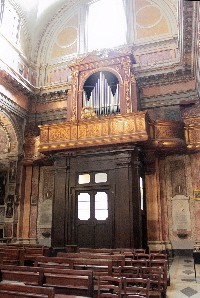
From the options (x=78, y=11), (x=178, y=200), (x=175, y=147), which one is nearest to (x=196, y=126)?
(x=175, y=147)

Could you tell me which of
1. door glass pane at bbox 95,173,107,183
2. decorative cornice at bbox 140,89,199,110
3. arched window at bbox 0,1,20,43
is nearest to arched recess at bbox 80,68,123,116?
decorative cornice at bbox 140,89,199,110

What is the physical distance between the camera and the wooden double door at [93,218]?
10547mm

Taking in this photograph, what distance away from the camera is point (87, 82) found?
13141 millimetres

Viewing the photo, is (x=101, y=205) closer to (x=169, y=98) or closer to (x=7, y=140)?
(x=169, y=98)

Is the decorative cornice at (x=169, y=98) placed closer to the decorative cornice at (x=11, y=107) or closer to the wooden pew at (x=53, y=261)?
the decorative cornice at (x=11, y=107)

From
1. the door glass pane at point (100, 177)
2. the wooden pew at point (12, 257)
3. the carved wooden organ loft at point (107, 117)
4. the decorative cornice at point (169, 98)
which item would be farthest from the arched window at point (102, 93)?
the wooden pew at point (12, 257)

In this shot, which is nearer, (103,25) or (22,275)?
(22,275)

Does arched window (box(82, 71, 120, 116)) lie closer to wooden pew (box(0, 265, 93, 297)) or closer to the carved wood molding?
the carved wood molding

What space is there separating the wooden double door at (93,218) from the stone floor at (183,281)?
2.59 metres

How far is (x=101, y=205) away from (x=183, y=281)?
183 inches

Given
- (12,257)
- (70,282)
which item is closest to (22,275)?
(70,282)

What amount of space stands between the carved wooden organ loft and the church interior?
45 millimetres

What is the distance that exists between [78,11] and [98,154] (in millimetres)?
9971

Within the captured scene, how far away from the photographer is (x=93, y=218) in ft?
35.7
